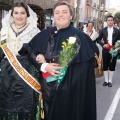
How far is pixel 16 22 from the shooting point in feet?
11.4

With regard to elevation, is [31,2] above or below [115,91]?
above

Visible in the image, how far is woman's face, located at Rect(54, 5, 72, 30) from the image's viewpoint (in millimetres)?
3133

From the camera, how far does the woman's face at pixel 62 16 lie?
3133mm

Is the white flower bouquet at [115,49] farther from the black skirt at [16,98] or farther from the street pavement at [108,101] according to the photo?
the black skirt at [16,98]

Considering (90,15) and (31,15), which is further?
(90,15)

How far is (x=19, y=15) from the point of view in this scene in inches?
135

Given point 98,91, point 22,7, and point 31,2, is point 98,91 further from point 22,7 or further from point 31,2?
point 31,2

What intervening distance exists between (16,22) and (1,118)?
3.33 ft

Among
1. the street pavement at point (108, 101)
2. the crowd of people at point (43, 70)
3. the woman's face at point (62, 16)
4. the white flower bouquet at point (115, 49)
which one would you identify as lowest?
the street pavement at point (108, 101)

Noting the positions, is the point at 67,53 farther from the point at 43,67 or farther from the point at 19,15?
the point at 19,15

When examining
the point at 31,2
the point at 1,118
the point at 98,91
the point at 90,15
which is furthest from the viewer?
the point at 90,15

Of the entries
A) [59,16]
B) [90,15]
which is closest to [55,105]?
[59,16]

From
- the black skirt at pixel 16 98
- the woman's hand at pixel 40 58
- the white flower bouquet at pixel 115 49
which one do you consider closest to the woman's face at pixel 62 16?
the woman's hand at pixel 40 58

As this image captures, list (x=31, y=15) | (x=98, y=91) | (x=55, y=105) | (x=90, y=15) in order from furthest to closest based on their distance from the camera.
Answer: (x=90, y=15) < (x=98, y=91) < (x=31, y=15) < (x=55, y=105)
